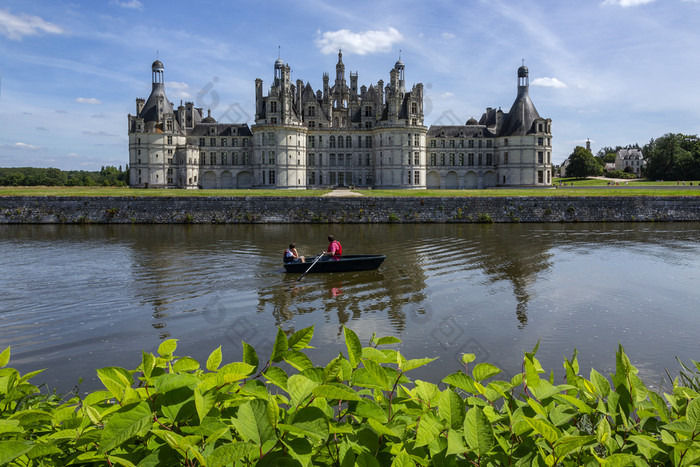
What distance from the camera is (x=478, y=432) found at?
7.53 feet

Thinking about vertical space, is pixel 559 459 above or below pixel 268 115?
below

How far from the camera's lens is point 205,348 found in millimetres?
10375

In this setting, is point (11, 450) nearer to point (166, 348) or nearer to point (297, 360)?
point (166, 348)

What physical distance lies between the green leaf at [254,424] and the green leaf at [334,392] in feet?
0.77

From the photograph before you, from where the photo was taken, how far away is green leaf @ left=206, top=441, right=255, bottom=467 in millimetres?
1967

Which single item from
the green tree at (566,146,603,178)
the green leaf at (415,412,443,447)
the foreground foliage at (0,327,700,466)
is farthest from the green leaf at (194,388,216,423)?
the green tree at (566,146,603,178)

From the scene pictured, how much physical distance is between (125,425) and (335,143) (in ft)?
236

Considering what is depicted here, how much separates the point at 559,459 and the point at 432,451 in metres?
0.54

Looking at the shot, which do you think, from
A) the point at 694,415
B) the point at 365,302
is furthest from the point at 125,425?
the point at 365,302

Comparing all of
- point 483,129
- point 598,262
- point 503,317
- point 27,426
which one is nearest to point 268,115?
point 483,129

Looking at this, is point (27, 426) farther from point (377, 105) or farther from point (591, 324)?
point (377, 105)

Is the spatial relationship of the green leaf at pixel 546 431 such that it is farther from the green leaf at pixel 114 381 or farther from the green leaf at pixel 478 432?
the green leaf at pixel 114 381

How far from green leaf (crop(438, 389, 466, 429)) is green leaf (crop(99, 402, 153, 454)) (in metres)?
1.32

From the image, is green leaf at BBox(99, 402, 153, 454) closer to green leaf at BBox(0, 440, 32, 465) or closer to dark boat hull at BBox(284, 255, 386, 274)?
green leaf at BBox(0, 440, 32, 465)
